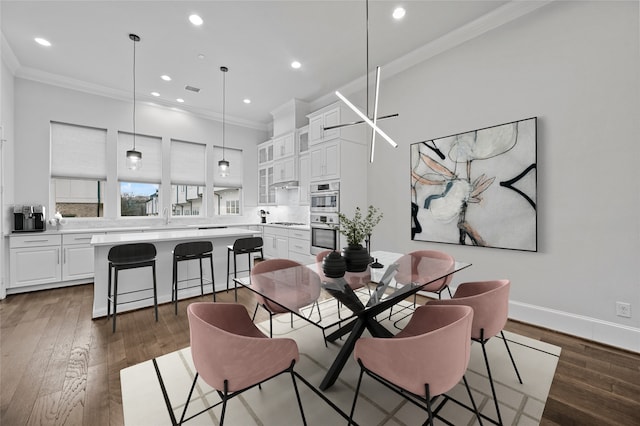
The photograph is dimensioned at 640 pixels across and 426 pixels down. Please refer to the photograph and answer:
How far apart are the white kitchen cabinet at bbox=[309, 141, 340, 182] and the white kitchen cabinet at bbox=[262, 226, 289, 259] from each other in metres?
1.45

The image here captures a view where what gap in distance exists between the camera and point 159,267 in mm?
3484

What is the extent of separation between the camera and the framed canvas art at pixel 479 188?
288 centimetres

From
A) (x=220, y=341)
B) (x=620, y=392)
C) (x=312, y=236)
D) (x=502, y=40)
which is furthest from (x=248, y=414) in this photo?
(x=502, y=40)

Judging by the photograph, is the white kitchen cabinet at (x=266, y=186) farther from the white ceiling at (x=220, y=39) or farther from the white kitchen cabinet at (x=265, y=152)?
the white ceiling at (x=220, y=39)

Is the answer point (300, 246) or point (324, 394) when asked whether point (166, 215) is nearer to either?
point (300, 246)

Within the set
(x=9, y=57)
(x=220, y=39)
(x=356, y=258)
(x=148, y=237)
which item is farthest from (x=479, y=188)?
(x=9, y=57)

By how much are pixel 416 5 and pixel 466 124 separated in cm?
146

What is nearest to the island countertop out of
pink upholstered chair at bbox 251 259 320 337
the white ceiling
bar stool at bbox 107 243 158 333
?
bar stool at bbox 107 243 158 333

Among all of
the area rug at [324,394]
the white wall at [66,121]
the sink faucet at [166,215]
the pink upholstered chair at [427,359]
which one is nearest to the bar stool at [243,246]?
the area rug at [324,394]

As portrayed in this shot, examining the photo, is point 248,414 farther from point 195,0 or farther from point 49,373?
point 195,0

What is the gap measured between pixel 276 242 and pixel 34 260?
150 inches

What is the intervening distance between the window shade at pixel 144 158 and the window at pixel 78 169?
0.84 ft

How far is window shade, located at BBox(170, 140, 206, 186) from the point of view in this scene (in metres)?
5.82

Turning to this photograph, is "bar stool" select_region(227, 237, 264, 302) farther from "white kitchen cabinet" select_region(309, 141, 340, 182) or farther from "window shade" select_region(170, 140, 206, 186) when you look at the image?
"window shade" select_region(170, 140, 206, 186)
